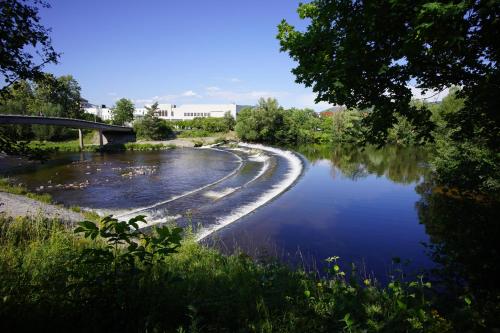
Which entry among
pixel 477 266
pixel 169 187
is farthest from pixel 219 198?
pixel 477 266

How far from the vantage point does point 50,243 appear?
6234mm

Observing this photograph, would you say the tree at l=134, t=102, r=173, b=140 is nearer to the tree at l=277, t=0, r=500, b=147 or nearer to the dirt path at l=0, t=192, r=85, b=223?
the dirt path at l=0, t=192, r=85, b=223

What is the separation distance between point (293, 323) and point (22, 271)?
3.85 meters

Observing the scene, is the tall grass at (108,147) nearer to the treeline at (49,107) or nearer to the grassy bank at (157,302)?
the treeline at (49,107)

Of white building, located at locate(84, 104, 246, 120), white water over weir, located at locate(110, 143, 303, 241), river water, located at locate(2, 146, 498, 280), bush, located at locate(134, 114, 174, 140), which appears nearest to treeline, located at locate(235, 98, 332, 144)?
bush, located at locate(134, 114, 174, 140)

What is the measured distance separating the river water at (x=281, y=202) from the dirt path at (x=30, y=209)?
2649mm

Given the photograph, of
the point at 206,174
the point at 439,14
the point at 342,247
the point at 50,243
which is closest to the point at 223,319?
the point at 50,243

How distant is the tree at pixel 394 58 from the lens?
4281 mm

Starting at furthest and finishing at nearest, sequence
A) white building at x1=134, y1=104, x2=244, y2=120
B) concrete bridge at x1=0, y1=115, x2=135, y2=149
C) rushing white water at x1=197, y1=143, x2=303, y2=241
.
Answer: white building at x1=134, y1=104, x2=244, y2=120
concrete bridge at x1=0, y1=115, x2=135, y2=149
rushing white water at x1=197, y1=143, x2=303, y2=241

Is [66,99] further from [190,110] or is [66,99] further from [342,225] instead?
[342,225]

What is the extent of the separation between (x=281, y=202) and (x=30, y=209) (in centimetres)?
1330

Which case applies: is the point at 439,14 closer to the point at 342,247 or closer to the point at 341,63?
the point at 341,63

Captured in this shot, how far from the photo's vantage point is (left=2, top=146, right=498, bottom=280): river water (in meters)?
12.7

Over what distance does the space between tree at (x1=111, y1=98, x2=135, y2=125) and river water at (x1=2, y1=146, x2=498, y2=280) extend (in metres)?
46.9
